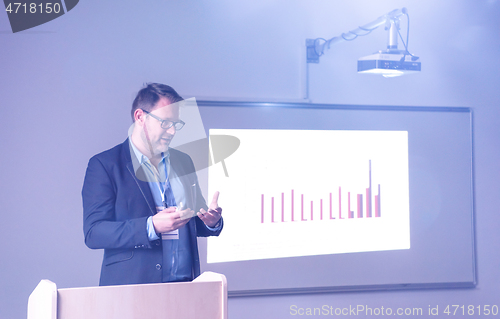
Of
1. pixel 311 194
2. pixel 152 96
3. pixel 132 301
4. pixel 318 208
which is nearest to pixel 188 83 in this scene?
pixel 152 96

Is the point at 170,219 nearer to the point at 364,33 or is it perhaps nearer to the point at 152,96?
the point at 152,96

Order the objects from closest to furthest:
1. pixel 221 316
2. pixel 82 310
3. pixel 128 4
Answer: pixel 82 310, pixel 221 316, pixel 128 4

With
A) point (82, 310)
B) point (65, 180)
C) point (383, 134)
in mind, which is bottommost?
point (82, 310)

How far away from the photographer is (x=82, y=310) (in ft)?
3.47

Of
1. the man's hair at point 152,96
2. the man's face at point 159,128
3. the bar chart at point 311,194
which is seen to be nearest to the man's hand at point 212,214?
the man's face at point 159,128

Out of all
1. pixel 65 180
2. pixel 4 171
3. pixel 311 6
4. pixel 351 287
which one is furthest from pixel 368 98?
pixel 4 171

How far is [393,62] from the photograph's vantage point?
232cm

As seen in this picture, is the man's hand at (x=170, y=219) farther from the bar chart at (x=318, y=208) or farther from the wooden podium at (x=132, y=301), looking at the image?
the bar chart at (x=318, y=208)

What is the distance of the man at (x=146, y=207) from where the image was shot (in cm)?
161

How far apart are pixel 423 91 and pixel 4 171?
9.30 feet

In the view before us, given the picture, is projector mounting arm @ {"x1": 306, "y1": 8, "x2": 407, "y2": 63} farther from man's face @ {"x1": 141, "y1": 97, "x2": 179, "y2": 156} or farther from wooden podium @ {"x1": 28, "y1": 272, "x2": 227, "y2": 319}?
wooden podium @ {"x1": 28, "y1": 272, "x2": 227, "y2": 319}

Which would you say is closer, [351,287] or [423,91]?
[351,287]

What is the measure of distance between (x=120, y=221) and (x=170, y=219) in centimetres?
26

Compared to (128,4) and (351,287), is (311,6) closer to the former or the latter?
(128,4)
